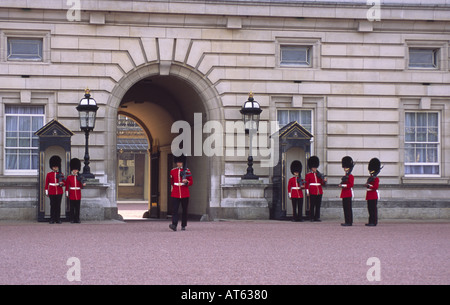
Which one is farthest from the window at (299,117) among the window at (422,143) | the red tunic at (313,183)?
the window at (422,143)

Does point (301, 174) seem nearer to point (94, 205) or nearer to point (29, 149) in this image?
point (94, 205)

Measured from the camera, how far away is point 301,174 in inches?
712

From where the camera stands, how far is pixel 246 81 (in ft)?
61.5

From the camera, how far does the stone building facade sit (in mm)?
18000

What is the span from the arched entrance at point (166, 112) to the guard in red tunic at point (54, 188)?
1.59 m

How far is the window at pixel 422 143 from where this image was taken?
19.6 metres

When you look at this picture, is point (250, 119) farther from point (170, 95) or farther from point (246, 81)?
point (170, 95)

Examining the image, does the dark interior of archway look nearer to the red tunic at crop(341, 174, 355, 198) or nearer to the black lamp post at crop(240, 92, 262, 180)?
the black lamp post at crop(240, 92, 262, 180)

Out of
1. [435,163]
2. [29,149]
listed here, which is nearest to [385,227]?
[435,163]

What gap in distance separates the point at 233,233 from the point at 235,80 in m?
5.86

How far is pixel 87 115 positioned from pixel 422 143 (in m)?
7.83

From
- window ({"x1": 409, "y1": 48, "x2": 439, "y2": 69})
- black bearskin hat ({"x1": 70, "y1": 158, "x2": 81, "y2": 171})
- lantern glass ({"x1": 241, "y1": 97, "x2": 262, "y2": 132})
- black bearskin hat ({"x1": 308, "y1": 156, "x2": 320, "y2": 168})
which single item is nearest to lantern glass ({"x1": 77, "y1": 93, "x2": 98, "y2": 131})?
black bearskin hat ({"x1": 70, "y1": 158, "x2": 81, "y2": 171})

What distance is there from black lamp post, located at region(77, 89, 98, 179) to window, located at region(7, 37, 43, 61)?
5.15 ft

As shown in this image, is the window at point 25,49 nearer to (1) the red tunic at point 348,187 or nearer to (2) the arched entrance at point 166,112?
(2) the arched entrance at point 166,112
